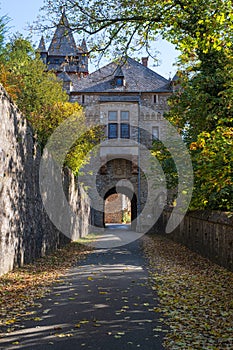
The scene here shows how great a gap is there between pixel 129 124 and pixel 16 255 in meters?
23.2

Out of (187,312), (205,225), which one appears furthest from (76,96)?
(187,312)

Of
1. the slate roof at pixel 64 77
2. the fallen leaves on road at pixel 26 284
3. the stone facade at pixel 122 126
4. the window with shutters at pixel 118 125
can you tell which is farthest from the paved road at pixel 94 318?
the slate roof at pixel 64 77

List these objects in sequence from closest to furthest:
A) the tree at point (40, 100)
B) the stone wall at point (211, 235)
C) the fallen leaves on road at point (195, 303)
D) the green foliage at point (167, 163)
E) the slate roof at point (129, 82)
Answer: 1. the fallen leaves on road at point (195, 303)
2. the stone wall at point (211, 235)
3. the green foliage at point (167, 163)
4. the tree at point (40, 100)
5. the slate roof at point (129, 82)

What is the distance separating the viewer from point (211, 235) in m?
10.5

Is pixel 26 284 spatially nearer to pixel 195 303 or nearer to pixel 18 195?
pixel 18 195

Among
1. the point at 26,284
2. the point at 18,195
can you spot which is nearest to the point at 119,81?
the point at 18,195

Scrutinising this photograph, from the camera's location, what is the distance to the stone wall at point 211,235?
8945 mm

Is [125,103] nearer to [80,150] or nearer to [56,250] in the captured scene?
[80,150]

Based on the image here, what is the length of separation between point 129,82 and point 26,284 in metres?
26.6

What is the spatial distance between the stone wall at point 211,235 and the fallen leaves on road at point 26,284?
3308 millimetres

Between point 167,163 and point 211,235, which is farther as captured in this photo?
point 167,163

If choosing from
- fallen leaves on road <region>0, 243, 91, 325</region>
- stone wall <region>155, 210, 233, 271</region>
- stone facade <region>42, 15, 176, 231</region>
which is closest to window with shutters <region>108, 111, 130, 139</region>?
stone facade <region>42, 15, 176, 231</region>

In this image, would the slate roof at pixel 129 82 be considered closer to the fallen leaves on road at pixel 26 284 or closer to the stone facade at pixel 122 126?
the stone facade at pixel 122 126

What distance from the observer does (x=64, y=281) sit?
24.5 ft
